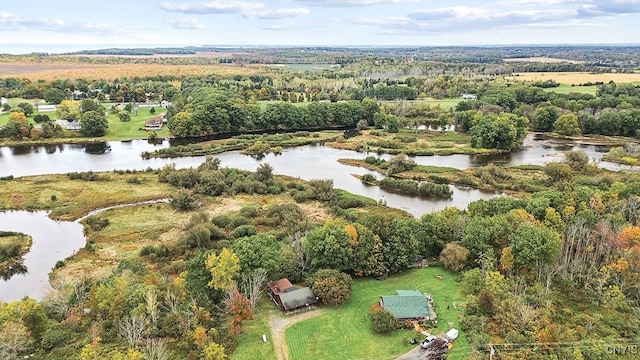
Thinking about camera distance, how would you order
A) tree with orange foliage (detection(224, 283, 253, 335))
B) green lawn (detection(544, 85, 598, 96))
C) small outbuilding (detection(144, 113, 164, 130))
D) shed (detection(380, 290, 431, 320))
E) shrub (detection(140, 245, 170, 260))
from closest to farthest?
tree with orange foliage (detection(224, 283, 253, 335)) → shed (detection(380, 290, 431, 320)) → shrub (detection(140, 245, 170, 260)) → small outbuilding (detection(144, 113, 164, 130)) → green lawn (detection(544, 85, 598, 96))

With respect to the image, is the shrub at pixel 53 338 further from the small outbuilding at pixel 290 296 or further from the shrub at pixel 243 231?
A: the shrub at pixel 243 231

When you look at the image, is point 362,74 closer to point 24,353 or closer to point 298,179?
point 298,179

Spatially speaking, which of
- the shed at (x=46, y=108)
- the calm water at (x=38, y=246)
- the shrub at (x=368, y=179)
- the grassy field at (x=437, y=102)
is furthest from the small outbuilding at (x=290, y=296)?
the shed at (x=46, y=108)

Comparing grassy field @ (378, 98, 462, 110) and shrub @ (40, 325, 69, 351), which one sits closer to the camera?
shrub @ (40, 325, 69, 351)

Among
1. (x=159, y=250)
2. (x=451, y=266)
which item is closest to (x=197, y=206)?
(x=159, y=250)

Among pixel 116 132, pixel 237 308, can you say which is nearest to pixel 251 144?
pixel 116 132

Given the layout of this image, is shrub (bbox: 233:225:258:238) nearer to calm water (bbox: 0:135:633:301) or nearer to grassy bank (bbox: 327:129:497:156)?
calm water (bbox: 0:135:633:301)

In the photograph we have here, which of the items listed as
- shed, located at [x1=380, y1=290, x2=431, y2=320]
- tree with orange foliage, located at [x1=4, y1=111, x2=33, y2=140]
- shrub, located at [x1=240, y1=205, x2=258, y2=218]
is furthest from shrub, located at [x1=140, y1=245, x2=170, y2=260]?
tree with orange foliage, located at [x1=4, y1=111, x2=33, y2=140]
